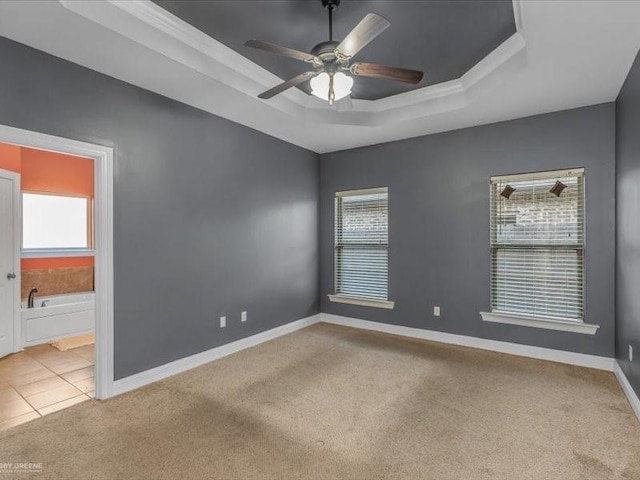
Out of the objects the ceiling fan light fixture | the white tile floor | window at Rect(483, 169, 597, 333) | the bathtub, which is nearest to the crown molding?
the ceiling fan light fixture

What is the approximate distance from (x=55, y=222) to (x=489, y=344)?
626 centimetres

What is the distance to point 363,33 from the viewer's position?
1993 millimetres

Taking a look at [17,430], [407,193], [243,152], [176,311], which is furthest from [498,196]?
[17,430]

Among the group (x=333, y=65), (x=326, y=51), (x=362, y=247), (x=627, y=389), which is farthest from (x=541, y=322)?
(x=326, y=51)

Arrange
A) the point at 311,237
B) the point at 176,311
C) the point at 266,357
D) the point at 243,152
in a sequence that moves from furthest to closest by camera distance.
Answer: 1. the point at 311,237
2. the point at 243,152
3. the point at 266,357
4. the point at 176,311

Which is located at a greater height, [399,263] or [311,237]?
[311,237]

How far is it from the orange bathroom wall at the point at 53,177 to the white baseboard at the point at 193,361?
2.85m

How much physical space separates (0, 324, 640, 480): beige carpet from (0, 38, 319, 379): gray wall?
0.63 m

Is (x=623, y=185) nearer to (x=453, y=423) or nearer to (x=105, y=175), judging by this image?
(x=453, y=423)

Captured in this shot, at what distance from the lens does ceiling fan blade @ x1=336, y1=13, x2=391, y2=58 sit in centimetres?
187

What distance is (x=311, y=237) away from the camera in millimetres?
5367

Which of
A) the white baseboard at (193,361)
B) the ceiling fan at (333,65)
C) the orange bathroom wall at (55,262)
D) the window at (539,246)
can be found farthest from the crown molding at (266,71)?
the orange bathroom wall at (55,262)

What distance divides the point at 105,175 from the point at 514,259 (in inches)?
169

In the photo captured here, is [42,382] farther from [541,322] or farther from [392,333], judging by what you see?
[541,322]
